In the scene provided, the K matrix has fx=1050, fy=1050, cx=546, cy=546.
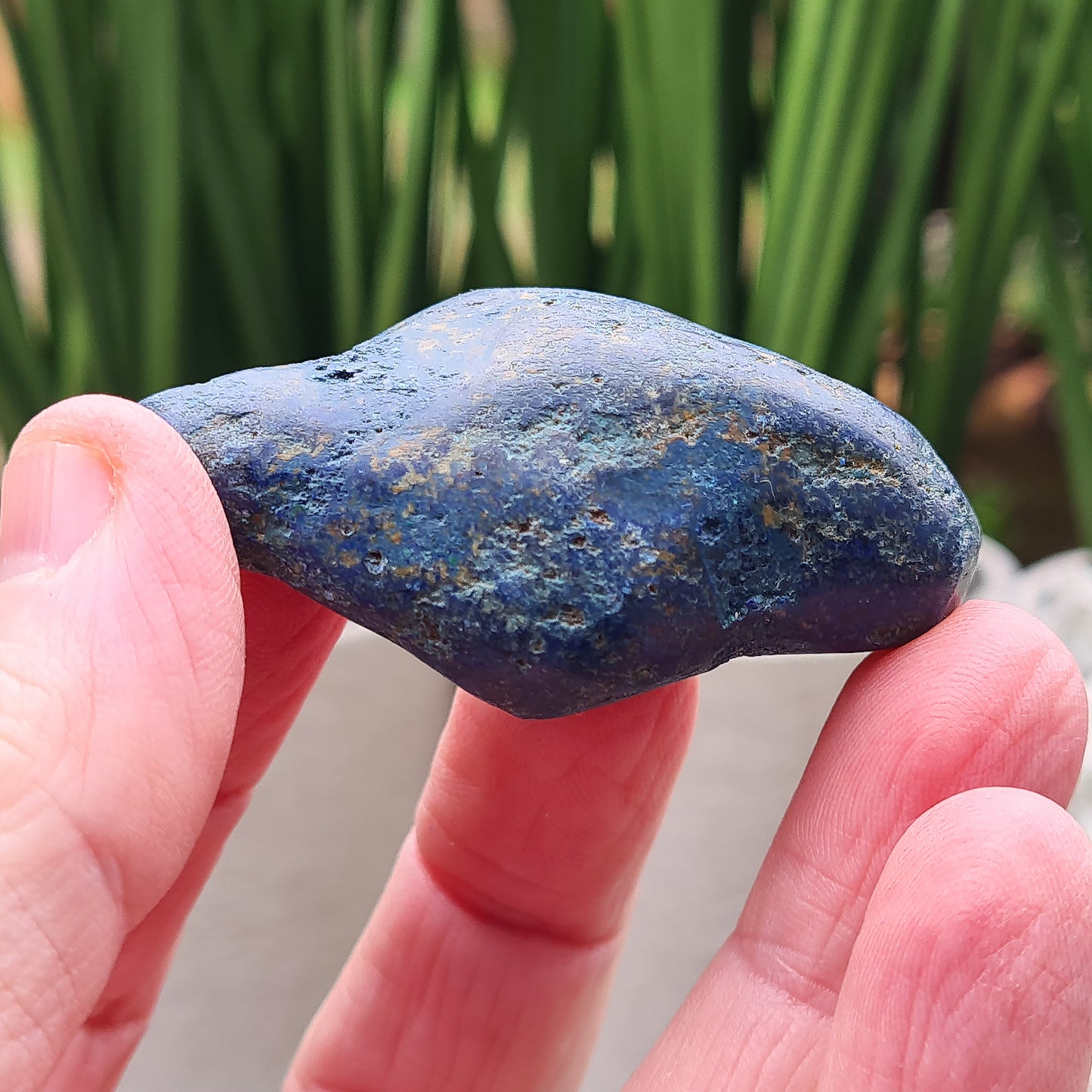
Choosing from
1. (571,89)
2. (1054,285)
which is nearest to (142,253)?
(571,89)

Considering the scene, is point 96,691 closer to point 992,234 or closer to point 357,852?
point 357,852

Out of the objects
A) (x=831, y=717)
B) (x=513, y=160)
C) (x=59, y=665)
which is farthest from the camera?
(x=513, y=160)

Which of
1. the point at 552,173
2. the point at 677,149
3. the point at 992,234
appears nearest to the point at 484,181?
the point at 552,173

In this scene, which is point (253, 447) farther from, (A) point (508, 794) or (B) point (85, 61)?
(B) point (85, 61)

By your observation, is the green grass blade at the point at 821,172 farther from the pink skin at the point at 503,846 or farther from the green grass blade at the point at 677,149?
the pink skin at the point at 503,846

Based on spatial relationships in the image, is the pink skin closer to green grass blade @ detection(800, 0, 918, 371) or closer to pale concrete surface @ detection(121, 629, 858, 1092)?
pale concrete surface @ detection(121, 629, 858, 1092)

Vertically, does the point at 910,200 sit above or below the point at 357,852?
above

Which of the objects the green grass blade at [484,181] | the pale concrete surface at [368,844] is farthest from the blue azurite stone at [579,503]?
the green grass blade at [484,181]

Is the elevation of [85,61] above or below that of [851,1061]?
above
